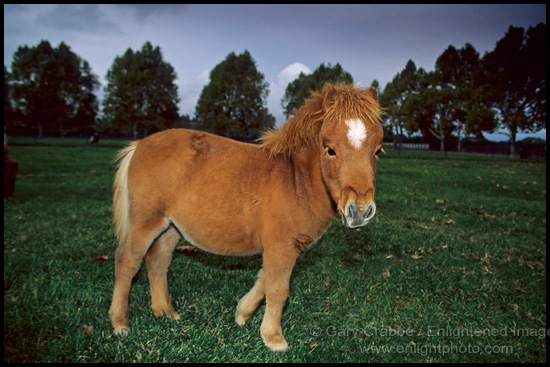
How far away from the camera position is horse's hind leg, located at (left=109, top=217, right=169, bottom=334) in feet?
9.40

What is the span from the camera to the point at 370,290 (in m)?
3.67

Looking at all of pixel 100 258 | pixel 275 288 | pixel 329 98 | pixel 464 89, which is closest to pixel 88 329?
pixel 100 258

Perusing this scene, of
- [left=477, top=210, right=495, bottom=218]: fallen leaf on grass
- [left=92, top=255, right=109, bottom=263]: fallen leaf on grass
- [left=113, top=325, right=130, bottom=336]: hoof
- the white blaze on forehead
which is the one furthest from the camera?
[left=477, top=210, right=495, bottom=218]: fallen leaf on grass

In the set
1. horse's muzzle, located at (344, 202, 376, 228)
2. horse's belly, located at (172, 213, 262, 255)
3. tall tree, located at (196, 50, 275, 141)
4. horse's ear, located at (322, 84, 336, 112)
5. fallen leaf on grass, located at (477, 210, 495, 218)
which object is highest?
tall tree, located at (196, 50, 275, 141)

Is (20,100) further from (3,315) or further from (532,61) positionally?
(532,61)

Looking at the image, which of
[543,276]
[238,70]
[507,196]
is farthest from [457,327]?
[238,70]

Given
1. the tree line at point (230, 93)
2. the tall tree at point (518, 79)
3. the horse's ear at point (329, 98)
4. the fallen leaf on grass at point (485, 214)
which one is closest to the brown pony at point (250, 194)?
the horse's ear at point (329, 98)

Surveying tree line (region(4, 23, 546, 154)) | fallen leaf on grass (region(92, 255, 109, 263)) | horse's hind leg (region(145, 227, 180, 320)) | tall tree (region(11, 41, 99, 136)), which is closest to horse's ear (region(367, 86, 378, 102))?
horse's hind leg (region(145, 227, 180, 320))

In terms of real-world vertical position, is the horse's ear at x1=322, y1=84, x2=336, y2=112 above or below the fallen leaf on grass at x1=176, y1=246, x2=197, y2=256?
above

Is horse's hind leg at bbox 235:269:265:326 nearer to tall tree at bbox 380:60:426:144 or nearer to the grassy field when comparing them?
the grassy field

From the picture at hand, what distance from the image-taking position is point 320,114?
8.55ft

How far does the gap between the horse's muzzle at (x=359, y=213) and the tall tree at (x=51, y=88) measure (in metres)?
47.5

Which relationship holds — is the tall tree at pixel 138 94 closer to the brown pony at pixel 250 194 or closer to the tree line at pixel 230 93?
the tree line at pixel 230 93

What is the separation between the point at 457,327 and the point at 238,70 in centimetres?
4224
